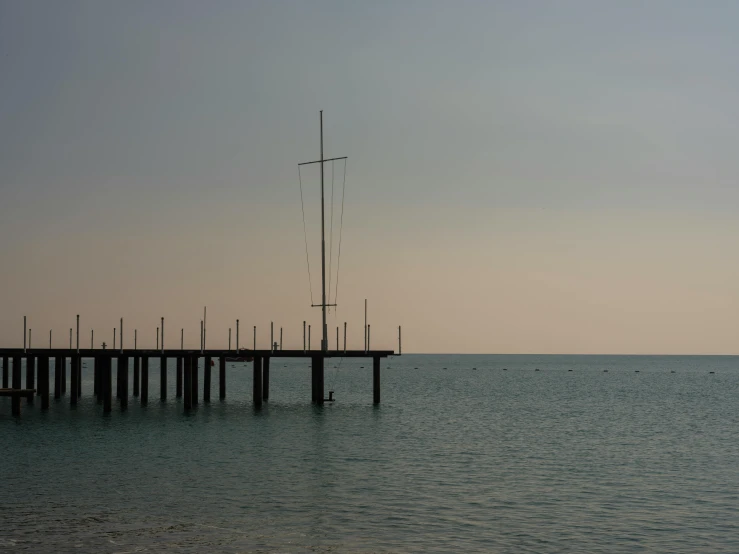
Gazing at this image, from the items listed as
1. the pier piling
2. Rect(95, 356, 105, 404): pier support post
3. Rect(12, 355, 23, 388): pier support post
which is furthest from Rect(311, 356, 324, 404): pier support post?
Rect(12, 355, 23, 388): pier support post

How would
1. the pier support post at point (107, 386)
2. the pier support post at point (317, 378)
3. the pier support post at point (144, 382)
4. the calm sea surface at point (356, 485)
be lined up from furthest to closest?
the pier support post at point (144, 382)
the pier support post at point (317, 378)
the pier support post at point (107, 386)
the calm sea surface at point (356, 485)

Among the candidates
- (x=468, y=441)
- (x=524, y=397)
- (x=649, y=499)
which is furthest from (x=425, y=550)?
(x=524, y=397)

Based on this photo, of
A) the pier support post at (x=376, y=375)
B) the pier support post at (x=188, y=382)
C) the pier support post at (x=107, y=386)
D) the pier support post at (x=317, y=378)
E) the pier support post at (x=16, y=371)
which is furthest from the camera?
the pier support post at (x=16, y=371)

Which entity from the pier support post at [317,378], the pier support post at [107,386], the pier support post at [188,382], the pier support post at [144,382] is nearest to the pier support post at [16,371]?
the pier support post at [107,386]

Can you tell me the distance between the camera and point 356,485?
32.2 meters

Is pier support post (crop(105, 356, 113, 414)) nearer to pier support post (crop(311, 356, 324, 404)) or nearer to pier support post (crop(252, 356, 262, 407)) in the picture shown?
pier support post (crop(252, 356, 262, 407))

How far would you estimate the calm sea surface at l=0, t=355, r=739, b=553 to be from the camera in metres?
23.8

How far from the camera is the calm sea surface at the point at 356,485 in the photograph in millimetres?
23828

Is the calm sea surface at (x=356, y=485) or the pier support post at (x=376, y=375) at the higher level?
the pier support post at (x=376, y=375)

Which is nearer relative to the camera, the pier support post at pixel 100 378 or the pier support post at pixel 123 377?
the pier support post at pixel 123 377

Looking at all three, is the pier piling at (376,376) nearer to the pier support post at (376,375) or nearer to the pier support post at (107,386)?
the pier support post at (376,375)

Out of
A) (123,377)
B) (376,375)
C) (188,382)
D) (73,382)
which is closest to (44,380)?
(123,377)

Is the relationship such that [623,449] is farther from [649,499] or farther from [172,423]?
[172,423]

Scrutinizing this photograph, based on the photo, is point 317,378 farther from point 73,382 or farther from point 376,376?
point 73,382
